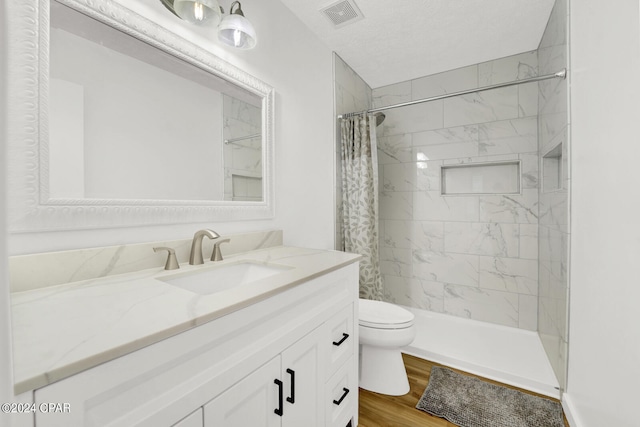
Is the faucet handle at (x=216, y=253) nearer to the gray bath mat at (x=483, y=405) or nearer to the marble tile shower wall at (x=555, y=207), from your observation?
the gray bath mat at (x=483, y=405)

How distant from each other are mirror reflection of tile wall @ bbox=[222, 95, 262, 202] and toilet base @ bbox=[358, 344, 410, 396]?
3.99ft

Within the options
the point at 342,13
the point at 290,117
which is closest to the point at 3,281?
the point at 290,117

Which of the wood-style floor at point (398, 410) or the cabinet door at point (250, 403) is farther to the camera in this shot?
the wood-style floor at point (398, 410)

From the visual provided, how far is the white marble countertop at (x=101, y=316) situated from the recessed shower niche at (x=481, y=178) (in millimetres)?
2182

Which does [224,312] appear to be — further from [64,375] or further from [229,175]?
[229,175]

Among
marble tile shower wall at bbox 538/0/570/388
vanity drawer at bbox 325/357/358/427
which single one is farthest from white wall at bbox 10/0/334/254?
marble tile shower wall at bbox 538/0/570/388

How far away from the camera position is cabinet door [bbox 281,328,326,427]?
37.0 inches

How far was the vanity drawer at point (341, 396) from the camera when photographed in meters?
1.20

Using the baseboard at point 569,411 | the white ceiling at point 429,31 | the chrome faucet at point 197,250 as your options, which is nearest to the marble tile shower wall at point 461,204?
the white ceiling at point 429,31

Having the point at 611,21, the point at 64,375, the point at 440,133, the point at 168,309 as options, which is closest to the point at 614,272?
the point at 611,21

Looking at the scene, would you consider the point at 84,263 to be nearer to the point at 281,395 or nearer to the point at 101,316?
the point at 101,316

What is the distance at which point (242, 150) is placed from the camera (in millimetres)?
1536

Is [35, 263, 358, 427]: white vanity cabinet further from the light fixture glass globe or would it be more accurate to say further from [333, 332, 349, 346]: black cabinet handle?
the light fixture glass globe

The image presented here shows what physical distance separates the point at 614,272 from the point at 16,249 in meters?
2.00
